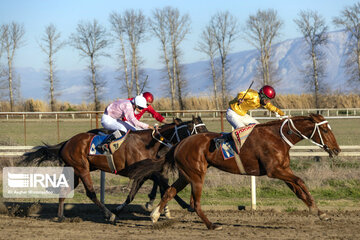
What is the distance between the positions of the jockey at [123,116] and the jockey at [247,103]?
4.45 ft

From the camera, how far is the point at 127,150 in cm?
866

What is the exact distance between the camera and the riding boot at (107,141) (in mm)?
8656

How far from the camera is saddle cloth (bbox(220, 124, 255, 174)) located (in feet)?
25.3

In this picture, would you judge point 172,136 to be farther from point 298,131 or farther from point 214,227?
point 298,131

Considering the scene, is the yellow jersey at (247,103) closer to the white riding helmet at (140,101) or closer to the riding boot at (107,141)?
the white riding helmet at (140,101)

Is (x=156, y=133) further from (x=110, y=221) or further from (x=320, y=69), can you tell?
(x=320, y=69)

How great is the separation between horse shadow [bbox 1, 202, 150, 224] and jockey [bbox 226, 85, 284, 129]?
2.09 meters

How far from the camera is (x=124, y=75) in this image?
42.6 m

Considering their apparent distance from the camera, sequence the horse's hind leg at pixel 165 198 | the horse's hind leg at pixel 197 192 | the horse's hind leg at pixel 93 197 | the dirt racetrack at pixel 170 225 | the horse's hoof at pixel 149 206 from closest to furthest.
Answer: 1. the dirt racetrack at pixel 170 225
2. the horse's hind leg at pixel 197 192
3. the horse's hind leg at pixel 165 198
4. the horse's hind leg at pixel 93 197
5. the horse's hoof at pixel 149 206

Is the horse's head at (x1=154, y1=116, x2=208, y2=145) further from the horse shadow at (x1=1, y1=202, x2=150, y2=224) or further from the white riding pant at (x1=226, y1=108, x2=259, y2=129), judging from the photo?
the horse shadow at (x1=1, y1=202, x2=150, y2=224)

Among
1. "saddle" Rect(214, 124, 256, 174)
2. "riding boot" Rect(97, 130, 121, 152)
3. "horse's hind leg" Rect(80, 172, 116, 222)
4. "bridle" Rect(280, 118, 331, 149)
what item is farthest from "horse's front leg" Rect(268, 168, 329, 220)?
"riding boot" Rect(97, 130, 121, 152)

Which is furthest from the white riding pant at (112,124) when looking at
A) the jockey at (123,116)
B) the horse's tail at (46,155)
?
the horse's tail at (46,155)

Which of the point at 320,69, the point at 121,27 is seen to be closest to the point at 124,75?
the point at 121,27

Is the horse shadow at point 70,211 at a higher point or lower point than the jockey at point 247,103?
lower
